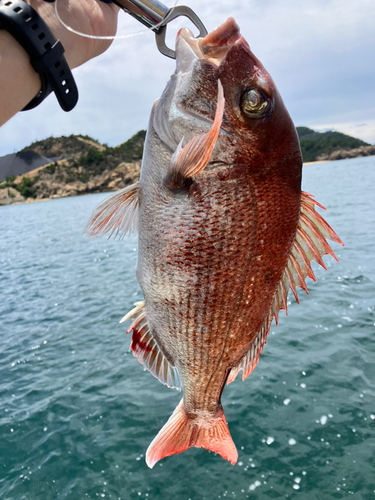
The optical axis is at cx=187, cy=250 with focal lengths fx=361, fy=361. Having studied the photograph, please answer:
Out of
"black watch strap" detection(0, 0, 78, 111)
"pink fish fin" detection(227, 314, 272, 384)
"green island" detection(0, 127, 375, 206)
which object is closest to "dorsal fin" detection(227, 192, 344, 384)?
"pink fish fin" detection(227, 314, 272, 384)

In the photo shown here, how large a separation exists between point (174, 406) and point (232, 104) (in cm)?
475

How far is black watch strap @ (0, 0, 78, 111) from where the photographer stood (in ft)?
4.33

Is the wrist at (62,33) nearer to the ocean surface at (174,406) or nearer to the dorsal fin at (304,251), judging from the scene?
the dorsal fin at (304,251)

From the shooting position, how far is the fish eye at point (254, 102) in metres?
1.64

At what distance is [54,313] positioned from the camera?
9992 millimetres

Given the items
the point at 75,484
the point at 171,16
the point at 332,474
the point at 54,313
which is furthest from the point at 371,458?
the point at 54,313

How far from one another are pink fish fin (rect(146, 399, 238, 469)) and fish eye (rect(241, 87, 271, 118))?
65.3 inches

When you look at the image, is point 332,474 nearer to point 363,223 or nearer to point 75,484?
point 75,484

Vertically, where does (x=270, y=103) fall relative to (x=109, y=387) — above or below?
above

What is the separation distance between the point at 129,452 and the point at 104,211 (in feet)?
12.3

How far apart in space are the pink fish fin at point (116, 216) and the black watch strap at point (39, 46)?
0.53 m

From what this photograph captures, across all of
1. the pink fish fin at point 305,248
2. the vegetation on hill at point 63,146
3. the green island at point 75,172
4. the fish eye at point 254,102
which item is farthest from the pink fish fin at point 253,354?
the vegetation on hill at point 63,146

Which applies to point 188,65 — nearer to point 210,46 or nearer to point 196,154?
point 210,46

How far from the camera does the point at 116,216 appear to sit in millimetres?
1944
